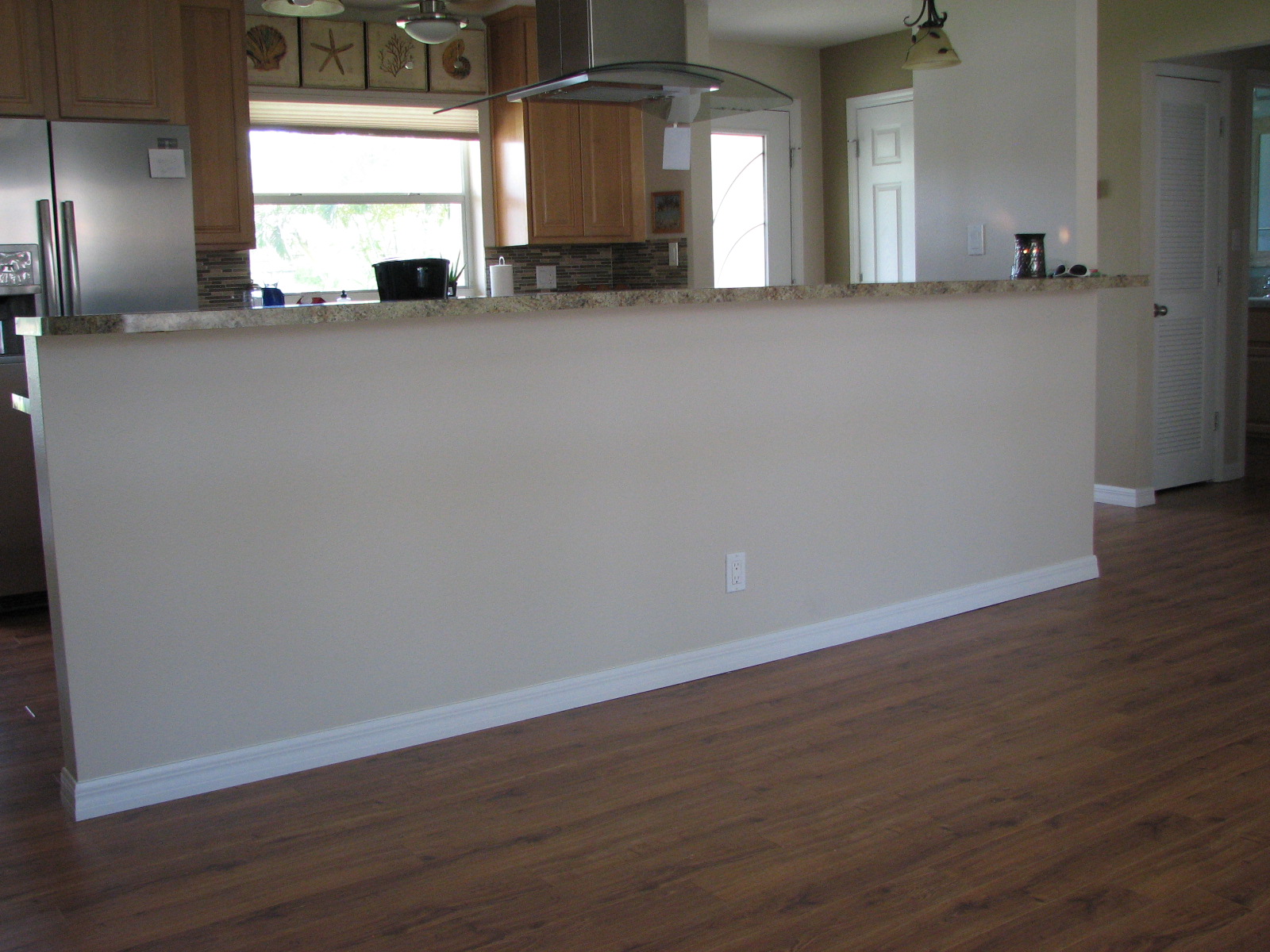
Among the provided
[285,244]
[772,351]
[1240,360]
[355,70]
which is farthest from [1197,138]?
[285,244]

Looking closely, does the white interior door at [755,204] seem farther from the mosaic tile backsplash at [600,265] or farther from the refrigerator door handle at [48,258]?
the refrigerator door handle at [48,258]

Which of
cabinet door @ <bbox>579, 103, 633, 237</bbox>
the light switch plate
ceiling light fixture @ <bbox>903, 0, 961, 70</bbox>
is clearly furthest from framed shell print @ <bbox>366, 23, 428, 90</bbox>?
the light switch plate

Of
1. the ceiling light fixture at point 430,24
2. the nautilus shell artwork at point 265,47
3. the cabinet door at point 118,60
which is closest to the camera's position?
the ceiling light fixture at point 430,24

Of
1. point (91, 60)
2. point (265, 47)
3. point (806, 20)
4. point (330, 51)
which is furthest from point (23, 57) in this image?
point (806, 20)

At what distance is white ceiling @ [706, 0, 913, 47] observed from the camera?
6109mm

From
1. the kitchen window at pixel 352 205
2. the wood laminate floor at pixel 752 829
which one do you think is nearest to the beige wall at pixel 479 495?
the wood laminate floor at pixel 752 829

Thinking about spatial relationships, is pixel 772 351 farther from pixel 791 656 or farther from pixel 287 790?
pixel 287 790

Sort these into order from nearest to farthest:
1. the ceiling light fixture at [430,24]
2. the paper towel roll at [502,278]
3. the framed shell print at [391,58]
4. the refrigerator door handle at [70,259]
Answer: the ceiling light fixture at [430,24] < the refrigerator door handle at [70,259] < the paper towel roll at [502,278] < the framed shell print at [391,58]

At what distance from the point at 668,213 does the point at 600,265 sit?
1.69ft

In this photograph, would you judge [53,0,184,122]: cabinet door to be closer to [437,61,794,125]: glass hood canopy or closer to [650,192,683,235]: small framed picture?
[437,61,794,125]: glass hood canopy

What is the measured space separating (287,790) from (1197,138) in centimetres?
523

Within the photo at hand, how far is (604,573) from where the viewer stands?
3135 millimetres

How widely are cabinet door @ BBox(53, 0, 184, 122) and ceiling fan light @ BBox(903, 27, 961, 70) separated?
112 inches

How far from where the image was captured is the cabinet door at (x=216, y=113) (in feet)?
15.8
